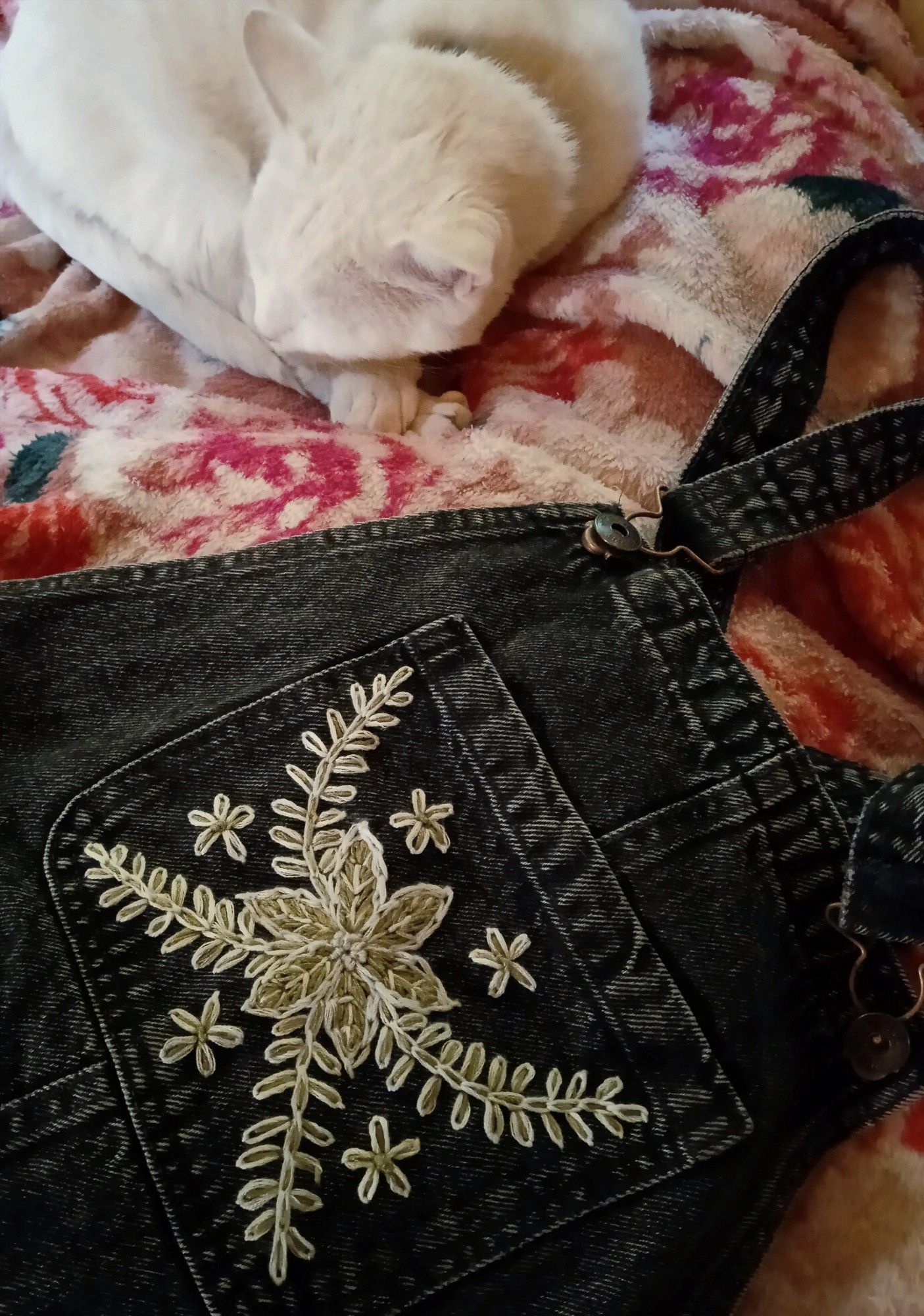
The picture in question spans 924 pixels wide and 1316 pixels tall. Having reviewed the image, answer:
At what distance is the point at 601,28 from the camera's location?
2.39 ft

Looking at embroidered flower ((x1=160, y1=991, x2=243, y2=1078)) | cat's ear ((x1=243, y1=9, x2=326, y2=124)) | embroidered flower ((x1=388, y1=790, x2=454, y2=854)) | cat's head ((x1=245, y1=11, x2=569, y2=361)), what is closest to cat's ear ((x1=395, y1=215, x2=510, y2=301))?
cat's head ((x1=245, y1=11, x2=569, y2=361))

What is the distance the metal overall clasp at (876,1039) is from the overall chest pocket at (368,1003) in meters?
0.07

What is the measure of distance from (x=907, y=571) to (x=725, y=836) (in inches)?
9.2

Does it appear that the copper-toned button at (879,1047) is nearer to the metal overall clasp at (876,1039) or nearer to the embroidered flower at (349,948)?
the metal overall clasp at (876,1039)

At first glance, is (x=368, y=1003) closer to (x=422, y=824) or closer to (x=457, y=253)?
(x=422, y=824)

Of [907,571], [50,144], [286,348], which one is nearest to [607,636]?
[907,571]

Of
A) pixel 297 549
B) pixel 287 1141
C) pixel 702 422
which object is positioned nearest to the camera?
pixel 287 1141

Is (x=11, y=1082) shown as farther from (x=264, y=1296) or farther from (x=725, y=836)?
(x=725, y=836)

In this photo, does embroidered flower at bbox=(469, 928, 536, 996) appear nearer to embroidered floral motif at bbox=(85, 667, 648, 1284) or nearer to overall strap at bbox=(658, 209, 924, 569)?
embroidered floral motif at bbox=(85, 667, 648, 1284)

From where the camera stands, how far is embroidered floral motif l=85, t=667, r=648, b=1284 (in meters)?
0.37

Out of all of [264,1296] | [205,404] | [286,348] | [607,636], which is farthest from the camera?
[286,348]

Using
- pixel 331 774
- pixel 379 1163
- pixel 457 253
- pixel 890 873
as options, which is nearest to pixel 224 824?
pixel 331 774

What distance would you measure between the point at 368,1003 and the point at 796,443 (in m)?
0.37

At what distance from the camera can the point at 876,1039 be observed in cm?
42
